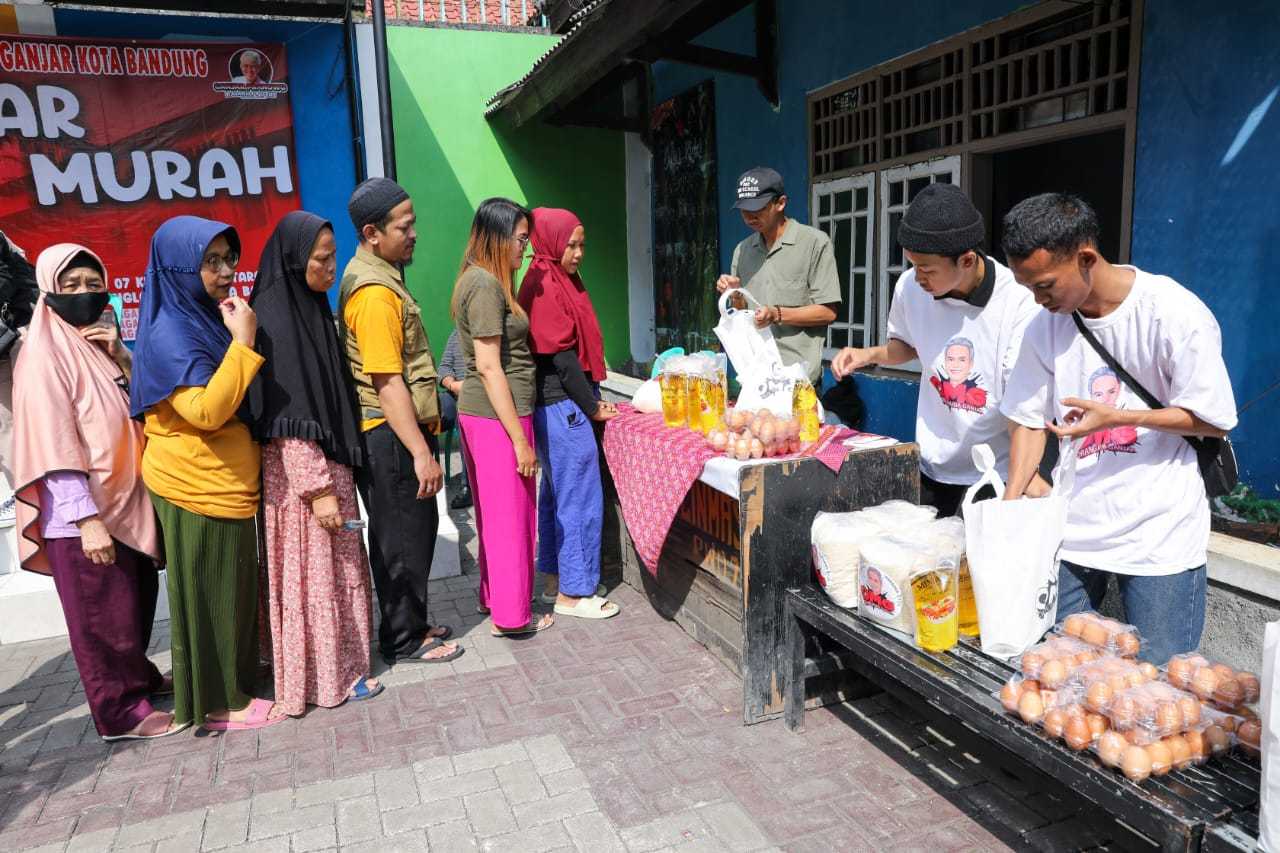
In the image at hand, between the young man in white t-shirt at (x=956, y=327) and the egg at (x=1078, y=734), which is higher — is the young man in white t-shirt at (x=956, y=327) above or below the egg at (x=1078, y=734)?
above

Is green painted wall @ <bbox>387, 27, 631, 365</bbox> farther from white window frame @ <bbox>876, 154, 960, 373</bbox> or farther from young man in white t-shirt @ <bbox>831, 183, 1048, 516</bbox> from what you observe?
young man in white t-shirt @ <bbox>831, 183, 1048, 516</bbox>

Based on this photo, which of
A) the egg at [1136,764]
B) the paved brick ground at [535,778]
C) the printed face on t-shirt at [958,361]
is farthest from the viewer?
the printed face on t-shirt at [958,361]

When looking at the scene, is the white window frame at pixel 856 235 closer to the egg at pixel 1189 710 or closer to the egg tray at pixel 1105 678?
the egg tray at pixel 1105 678

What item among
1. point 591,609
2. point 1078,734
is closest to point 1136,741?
point 1078,734

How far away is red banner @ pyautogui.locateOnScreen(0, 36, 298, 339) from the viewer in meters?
6.56

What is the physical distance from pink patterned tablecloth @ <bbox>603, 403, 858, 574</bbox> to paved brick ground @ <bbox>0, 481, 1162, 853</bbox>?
61 cm

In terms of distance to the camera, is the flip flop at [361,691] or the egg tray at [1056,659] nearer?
the egg tray at [1056,659]

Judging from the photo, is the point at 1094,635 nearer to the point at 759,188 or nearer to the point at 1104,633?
the point at 1104,633

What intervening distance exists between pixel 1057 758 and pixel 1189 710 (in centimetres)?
30

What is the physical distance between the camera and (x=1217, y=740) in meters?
1.80

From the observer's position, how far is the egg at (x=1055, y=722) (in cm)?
193

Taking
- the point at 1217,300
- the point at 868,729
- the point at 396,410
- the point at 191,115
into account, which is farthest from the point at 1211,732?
the point at 191,115

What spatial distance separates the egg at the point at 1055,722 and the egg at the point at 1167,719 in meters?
0.19

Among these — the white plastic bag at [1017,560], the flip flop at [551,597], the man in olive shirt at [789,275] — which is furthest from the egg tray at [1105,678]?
the flip flop at [551,597]
